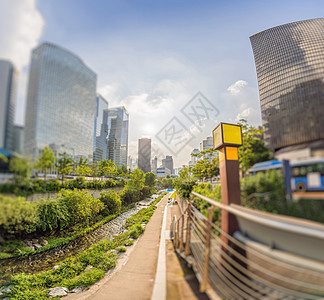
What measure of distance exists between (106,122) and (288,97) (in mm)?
4884

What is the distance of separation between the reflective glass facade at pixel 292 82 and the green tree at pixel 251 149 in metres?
0.16

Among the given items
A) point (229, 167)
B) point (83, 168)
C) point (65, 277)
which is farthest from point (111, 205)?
point (229, 167)

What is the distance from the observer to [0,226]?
257cm

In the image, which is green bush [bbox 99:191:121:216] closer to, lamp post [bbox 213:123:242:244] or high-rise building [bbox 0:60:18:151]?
high-rise building [bbox 0:60:18:151]

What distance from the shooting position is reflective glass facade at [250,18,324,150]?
86.3 inches

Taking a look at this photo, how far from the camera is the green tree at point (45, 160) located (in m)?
2.82

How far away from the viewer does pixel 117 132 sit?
22.4 feet

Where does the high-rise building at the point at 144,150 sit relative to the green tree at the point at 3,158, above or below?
above

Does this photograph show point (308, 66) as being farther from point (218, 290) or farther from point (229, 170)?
point (218, 290)

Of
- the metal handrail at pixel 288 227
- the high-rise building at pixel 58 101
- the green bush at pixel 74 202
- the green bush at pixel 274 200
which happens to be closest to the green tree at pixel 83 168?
the high-rise building at pixel 58 101

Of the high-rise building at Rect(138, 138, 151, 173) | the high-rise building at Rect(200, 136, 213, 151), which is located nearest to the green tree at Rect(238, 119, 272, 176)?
the high-rise building at Rect(200, 136, 213, 151)

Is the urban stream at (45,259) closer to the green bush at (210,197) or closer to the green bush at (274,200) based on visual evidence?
the green bush at (210,197)

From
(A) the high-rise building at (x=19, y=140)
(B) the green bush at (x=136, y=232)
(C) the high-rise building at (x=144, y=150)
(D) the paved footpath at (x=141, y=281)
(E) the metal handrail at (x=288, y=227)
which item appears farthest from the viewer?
(C) the high-rise building at (x=144, y=150)

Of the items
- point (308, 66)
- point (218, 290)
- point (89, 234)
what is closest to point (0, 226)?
point (218, 290)
